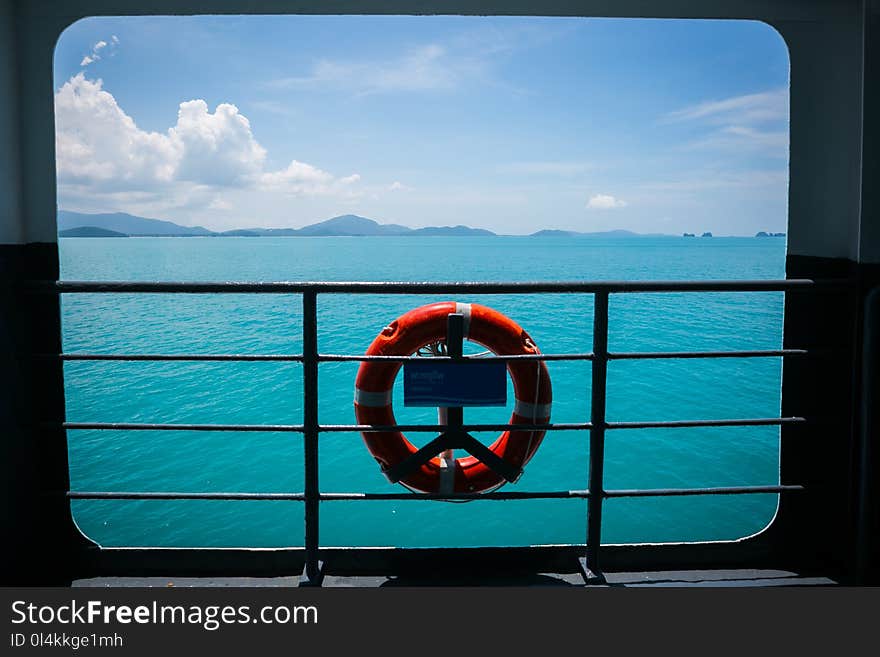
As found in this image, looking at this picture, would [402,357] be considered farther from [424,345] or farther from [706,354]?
[706,354]

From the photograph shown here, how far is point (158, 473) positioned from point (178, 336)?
37.8ft

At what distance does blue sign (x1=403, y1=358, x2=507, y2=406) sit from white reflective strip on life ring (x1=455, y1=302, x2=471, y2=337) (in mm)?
172

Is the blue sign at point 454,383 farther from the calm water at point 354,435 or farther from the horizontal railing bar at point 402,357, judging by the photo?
the calm water at point 354,435

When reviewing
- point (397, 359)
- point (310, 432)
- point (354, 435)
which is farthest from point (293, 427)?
point (354, 435)

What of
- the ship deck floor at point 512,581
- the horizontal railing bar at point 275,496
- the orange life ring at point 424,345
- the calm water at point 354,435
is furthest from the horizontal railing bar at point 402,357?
the calm water at point 354,435

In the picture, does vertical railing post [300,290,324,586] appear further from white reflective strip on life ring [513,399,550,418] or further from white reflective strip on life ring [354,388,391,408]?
white reflective strip on life ring [513,399,550,418]

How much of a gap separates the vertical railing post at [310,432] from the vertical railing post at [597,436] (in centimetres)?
71

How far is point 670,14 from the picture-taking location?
1.72 meters

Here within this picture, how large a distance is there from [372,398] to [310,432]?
0.76 feet

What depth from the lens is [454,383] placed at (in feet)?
5.22

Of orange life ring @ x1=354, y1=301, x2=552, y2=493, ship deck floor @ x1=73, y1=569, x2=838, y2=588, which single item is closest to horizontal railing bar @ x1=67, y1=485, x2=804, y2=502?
orange life ring @ x1=354, y1=301, x2=552, y2=493

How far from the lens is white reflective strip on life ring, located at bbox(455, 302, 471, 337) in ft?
5.67

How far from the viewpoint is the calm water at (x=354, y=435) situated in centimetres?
636
